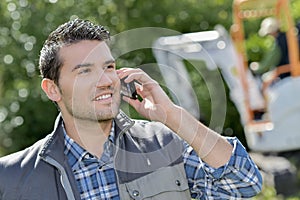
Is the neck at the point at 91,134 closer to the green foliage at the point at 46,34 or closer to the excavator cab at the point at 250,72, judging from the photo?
the green foliage at the point at 46,34

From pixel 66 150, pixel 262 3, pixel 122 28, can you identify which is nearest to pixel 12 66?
pixel 122 28

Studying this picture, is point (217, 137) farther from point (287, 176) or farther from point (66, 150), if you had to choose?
point (287, 176)

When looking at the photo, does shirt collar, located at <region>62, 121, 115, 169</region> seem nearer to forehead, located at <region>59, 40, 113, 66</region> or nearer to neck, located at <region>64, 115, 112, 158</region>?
neck, located at <region>64, 115, 112, 158</region>

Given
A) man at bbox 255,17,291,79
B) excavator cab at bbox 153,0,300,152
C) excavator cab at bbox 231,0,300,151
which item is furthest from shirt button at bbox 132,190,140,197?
man at bbox 255,17,291,79

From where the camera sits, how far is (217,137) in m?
2.95

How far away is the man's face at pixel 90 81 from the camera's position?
117 inches

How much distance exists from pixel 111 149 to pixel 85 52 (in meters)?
0.33

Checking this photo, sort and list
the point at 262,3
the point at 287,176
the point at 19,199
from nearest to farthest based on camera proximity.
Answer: the point at 19,199 → the point at 287,176 → the point at 262,3

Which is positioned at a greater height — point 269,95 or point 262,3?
point 262,3

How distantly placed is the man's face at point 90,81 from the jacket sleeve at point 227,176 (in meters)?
0.32

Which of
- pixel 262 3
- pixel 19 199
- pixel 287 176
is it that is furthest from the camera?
pixel 262 3

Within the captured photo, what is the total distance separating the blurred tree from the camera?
925 centimetres

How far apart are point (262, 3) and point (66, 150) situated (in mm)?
6712

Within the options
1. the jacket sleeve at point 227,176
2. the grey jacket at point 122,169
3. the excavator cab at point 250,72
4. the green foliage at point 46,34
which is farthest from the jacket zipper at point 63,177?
the excavator cab at point 250,72
